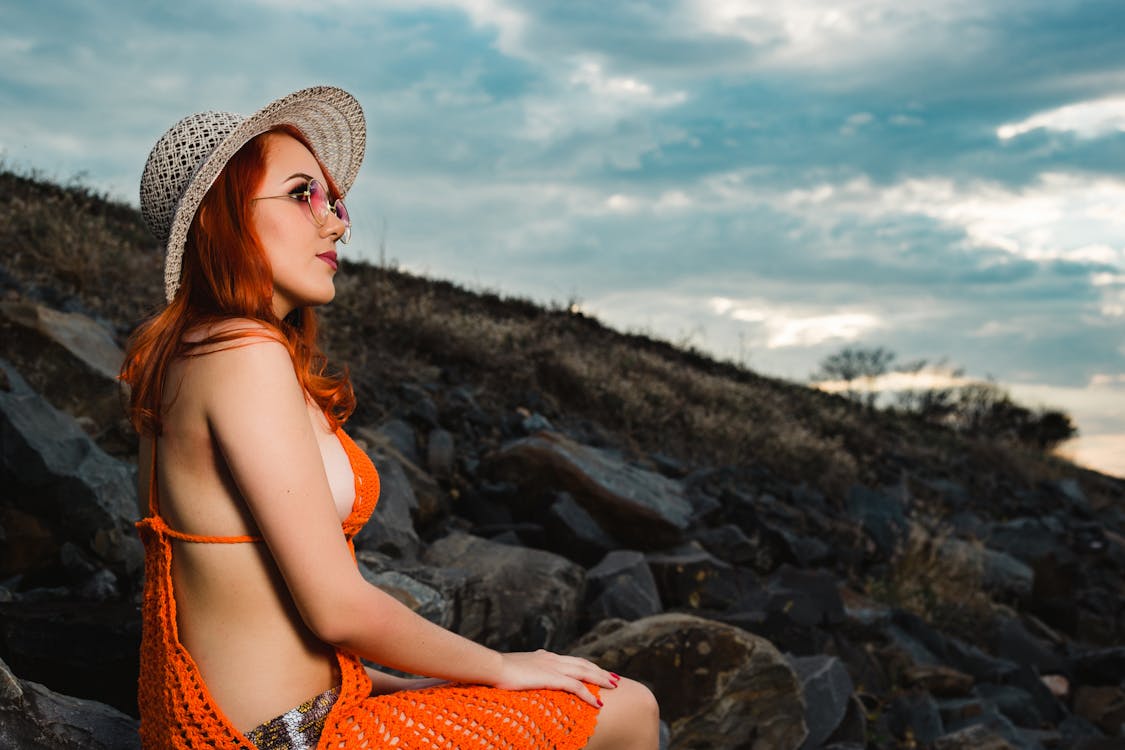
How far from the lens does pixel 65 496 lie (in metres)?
4.44

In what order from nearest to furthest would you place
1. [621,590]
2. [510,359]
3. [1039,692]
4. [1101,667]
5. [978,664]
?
[621,590]
[1039,692]
[978,664]
[1101,667]
[510,359]

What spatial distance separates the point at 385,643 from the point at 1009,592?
912 centimetres

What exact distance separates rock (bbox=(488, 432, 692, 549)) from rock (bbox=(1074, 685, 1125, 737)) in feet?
10.6

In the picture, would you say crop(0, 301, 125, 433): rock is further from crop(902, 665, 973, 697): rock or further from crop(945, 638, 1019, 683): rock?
crop(945, 638, 1019, 683): rock

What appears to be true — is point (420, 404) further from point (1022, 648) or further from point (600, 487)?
point (1022, 648)

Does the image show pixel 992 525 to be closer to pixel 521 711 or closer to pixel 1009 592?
pixel 1009 592

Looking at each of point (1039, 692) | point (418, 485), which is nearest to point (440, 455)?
point (418, 485)

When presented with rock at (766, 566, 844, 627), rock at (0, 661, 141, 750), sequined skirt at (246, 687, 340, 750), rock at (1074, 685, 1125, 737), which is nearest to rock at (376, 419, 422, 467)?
rock at (766, 566, 844, 627)

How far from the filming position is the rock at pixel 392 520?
5012mm

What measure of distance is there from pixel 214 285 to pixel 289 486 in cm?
52

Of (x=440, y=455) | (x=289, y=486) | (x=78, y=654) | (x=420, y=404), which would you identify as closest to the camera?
(x=289, y=486)

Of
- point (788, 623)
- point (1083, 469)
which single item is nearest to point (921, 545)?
point (788, 623)

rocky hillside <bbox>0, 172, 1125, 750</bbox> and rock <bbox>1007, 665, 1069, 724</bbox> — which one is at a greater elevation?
rocky hillside <bbox>0, 172, 1125, 750</bbox>

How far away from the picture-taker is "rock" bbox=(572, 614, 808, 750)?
4.09m
